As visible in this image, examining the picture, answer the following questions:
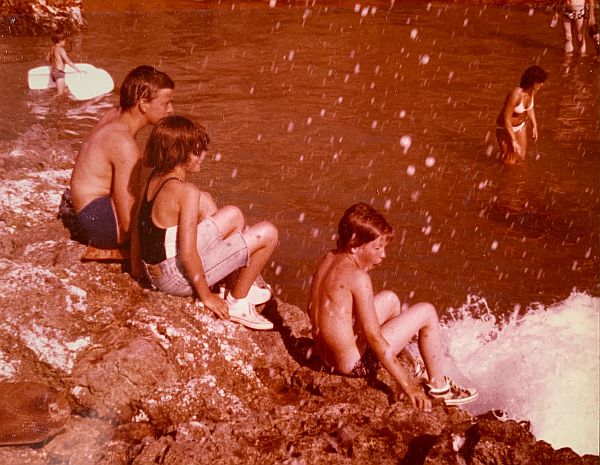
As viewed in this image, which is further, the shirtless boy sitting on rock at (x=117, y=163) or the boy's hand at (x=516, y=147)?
the boy's hand at (x=516, y=147)

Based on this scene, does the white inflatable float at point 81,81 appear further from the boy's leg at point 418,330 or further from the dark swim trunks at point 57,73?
the boy's leg at point 418,330

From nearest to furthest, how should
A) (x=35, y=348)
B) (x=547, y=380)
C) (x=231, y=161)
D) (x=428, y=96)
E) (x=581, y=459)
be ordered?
(x=581, y=459) → (x=35, y=348) → (x=547, y=380) → (x=231, y=161) → (x=428, y=96)

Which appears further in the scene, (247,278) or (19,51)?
(19,51)

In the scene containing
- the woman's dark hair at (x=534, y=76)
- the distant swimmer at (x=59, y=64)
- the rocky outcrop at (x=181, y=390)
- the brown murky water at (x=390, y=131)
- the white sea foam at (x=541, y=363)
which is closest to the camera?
the rocky outcrop at (x=181, y=390)

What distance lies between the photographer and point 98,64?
543 inches

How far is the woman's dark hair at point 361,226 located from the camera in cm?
392

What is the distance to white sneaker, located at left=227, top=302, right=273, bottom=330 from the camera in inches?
171

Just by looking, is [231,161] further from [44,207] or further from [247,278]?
[247,278]

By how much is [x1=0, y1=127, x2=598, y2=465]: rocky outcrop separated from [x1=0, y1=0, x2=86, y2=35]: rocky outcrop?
13.9m

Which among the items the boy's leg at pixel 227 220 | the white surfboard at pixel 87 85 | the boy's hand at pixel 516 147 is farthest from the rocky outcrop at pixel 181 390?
the white surfboard at pixel 87 85

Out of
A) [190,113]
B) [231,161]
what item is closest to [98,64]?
[190,113]

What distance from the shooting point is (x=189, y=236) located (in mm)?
3996

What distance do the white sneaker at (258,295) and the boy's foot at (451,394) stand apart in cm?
123

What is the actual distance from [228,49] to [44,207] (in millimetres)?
11043
